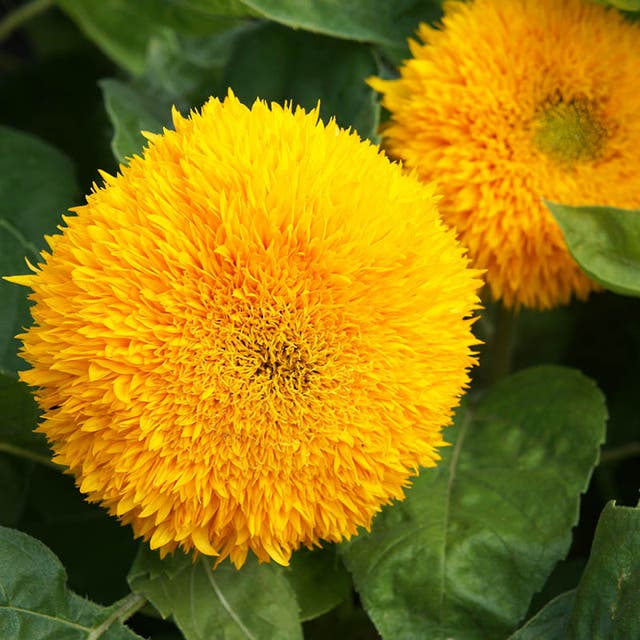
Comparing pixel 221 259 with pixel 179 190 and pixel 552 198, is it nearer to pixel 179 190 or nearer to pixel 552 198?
pixel 179 190

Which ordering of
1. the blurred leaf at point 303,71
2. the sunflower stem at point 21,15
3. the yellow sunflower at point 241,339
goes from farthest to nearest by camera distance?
1. the sunflower stem at point 21,15
2. the blurred leaf at point 303,71
3. the yellow sunflower at point 241,339

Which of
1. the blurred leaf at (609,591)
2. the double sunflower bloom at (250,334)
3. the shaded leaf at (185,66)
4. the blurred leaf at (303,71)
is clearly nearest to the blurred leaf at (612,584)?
the blurred leaf at (609,591)

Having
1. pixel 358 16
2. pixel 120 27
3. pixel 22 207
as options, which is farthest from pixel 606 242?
pixel 120 27

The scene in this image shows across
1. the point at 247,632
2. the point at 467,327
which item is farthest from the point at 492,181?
the point at 247,632

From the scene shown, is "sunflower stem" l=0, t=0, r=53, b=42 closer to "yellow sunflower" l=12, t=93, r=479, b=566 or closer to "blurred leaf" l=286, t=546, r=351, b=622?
"yellow sunflower" l=12, t=93, r=479, b=566

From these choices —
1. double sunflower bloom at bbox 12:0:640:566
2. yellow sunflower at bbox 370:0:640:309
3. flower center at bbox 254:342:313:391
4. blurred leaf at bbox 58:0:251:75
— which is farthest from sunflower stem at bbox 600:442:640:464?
blurred leaf at bbox 58:0:251:75

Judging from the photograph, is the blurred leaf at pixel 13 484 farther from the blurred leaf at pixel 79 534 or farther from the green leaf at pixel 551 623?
the green leaf at pixel 551 623

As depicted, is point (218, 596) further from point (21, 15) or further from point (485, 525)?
point (21, 15)
